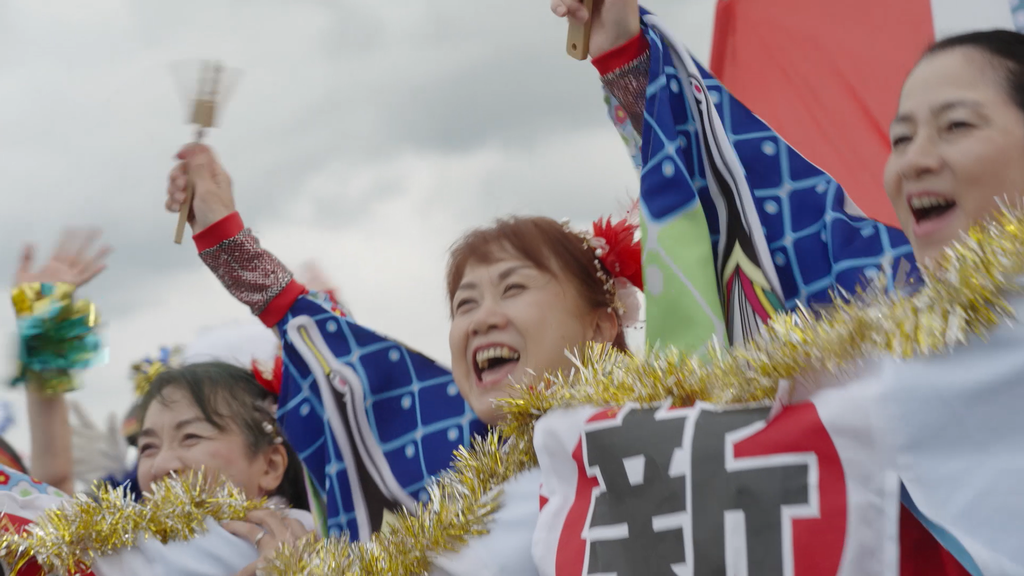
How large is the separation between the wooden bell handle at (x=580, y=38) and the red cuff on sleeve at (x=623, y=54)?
38mm

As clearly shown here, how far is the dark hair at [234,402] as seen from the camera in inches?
104

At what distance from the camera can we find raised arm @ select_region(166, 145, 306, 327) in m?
2.59

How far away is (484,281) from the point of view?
2086 mm

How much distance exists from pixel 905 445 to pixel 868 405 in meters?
0.05

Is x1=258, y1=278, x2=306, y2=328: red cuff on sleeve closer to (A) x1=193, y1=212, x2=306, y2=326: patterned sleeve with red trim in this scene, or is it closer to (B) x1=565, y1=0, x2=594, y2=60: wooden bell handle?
(A) x1=193, y1=212, x2=306, y2=326: patterned sleeve with red trim

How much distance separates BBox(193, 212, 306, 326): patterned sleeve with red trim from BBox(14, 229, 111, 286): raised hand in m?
0.75

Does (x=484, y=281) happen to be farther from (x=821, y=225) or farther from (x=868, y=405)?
(x=868, y=405)

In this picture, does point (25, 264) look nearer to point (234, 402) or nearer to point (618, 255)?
point (234, 402)

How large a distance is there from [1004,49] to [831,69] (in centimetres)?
125

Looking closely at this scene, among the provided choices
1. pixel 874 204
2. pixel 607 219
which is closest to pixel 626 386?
pixel 607 219

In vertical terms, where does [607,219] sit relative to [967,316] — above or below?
above

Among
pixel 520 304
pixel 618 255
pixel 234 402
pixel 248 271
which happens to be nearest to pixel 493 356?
pixel 520 304

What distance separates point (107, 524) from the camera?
197cm

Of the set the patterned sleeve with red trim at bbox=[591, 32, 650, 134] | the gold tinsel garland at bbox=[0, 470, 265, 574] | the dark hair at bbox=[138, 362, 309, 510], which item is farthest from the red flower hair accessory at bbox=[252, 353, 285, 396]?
the patterned sleeve with red trim at bbox=[591, 32, 650, 134]
